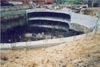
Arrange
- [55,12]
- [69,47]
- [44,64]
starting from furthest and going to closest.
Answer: [55,12]
[69,47]
[44,64]

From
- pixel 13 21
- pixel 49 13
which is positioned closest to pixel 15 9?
pixel 13 21

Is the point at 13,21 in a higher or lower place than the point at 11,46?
lower

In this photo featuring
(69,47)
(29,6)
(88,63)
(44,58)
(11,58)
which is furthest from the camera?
(29,6)

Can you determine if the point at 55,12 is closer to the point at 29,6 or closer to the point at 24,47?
the point at 29,6

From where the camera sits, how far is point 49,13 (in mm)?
31500

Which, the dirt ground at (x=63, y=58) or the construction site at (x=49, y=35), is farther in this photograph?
the construction site at (x=49, y=35)

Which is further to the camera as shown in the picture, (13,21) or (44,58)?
(13,21)

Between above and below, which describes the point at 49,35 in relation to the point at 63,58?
below

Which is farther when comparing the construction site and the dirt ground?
the construction site

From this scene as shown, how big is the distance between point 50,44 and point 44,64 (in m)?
4.01

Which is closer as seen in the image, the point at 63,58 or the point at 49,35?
the point at 63,58

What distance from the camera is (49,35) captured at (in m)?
24.0

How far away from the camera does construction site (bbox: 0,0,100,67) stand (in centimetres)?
872

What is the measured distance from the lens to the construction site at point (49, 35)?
872cm
